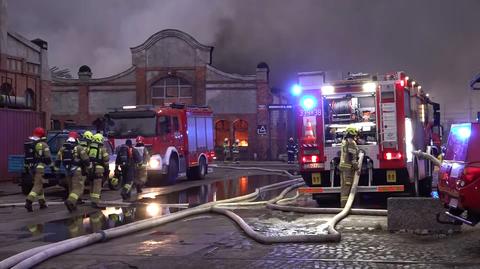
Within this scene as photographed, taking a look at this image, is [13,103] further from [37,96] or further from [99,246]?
[99,246]

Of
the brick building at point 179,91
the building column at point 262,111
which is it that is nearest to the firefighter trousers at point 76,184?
the building column at point 262,111

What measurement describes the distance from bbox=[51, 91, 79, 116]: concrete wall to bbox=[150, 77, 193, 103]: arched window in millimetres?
4947

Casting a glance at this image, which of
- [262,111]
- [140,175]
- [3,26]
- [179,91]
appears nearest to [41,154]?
[140,175]

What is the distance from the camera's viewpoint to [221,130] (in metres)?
36.2

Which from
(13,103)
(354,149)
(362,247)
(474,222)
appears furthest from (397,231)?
(13,103)

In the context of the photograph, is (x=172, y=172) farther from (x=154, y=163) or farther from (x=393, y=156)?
(x=393, y=156)

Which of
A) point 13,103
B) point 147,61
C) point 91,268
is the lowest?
point 91,268

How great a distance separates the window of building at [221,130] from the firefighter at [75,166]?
24.8 metres

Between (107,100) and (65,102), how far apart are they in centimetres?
269

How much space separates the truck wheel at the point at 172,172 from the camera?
17.1 meters

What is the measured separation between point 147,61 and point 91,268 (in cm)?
3117

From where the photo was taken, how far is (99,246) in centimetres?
717

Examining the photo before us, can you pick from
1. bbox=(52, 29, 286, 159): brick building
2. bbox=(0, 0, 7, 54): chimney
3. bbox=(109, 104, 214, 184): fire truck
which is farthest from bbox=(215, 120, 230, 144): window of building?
bbox=(0, 0, 7, 54): chimney

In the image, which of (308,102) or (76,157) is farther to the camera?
(308,102)
